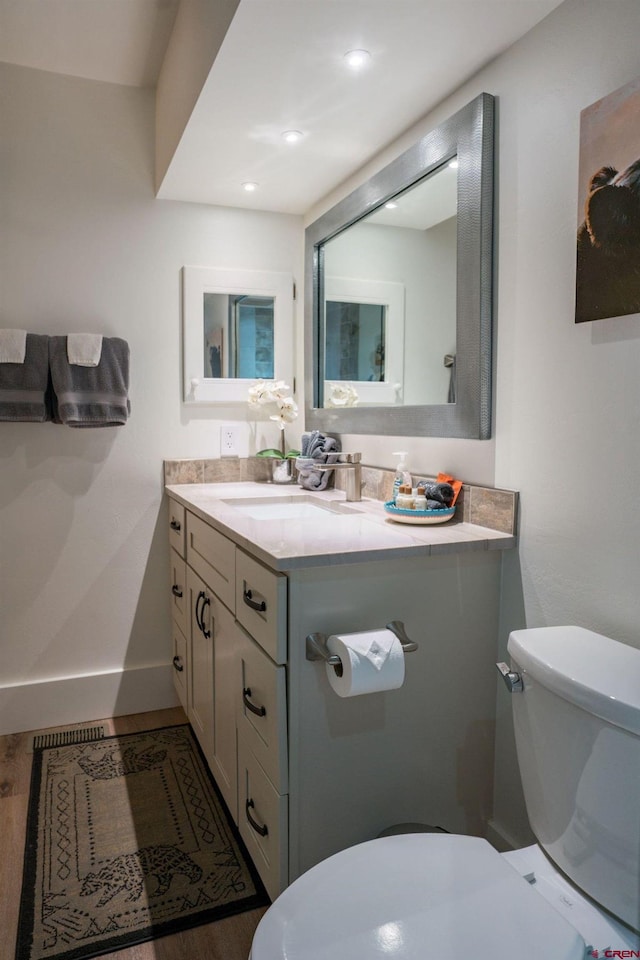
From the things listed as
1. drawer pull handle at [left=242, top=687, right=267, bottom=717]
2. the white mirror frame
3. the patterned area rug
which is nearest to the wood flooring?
the patterned area rug

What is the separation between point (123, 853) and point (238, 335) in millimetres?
1839

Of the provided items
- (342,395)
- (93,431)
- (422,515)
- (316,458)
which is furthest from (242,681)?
(93,431)

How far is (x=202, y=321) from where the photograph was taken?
257cm

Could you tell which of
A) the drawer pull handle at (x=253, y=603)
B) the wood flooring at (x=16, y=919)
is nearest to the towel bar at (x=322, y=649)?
the drawer pull handle at (x=253, y=603)

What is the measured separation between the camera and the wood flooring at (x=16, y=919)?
4.67 feet

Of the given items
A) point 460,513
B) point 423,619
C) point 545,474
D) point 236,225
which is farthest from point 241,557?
point 236,225

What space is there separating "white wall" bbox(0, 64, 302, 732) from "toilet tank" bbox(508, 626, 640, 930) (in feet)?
5.87

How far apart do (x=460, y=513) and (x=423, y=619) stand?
37 centimetres

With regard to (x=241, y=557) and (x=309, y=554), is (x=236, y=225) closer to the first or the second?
(x=241, y=557)

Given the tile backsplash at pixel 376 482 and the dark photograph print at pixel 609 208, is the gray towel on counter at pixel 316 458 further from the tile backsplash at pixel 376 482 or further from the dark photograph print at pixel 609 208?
the dark photograph print at pixel 609 208

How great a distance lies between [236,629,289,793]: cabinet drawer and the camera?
135 cm

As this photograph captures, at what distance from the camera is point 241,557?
61.4 inches

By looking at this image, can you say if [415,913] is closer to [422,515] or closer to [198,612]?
[422,515]

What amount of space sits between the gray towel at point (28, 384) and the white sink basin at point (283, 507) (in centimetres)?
76
